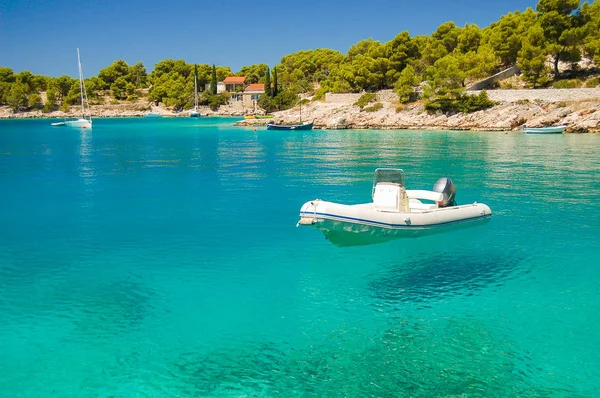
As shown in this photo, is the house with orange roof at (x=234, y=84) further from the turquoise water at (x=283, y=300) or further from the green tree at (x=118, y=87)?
the turquoise water at (x=283, y=300)

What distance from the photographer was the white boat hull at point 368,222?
552 inches

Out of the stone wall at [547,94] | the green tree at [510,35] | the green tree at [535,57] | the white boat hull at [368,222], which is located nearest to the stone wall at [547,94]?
the stone wall at [547,94]

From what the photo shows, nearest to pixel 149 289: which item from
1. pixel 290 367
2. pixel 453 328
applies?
pixel 290 367

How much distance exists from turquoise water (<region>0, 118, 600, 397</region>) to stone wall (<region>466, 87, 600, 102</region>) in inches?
1754

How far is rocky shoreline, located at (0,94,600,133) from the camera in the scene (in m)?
58.8

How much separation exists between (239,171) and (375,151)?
15124mm

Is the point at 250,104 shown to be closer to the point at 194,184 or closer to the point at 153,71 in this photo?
the point at 153,71

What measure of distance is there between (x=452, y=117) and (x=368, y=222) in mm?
60239

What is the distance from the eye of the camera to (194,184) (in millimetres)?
27766

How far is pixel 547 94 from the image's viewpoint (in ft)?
211

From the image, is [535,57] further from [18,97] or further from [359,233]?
[18,97]

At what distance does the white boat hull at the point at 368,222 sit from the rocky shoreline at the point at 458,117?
5067cm

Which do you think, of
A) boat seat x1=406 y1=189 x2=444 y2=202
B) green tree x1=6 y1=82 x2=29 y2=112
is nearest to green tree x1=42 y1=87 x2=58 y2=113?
green tree x1=6 y1=82 x2=29 y2=112

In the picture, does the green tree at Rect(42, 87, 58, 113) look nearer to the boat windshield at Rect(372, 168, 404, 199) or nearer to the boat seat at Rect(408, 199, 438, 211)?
the boat seat at Rect(408, 199, 438, 211)
